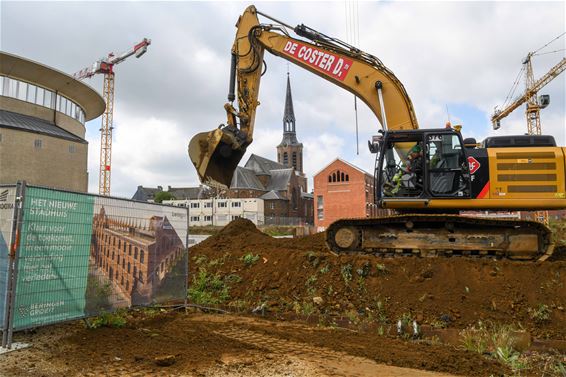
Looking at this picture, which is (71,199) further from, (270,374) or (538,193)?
(538,193)

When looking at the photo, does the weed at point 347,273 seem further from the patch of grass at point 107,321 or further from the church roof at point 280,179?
the church roof at point 280,179

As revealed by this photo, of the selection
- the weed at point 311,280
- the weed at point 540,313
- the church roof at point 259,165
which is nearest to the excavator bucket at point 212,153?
the weed at point 311,280

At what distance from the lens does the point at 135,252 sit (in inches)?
268

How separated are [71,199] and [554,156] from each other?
31.5ft

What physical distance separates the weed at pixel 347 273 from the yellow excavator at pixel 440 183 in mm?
1279

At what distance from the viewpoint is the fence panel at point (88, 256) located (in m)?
5.14


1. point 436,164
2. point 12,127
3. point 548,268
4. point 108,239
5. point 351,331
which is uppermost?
point 12,127

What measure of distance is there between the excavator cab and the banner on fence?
23.4 feet

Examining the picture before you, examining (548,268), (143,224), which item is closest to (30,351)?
(143,224)

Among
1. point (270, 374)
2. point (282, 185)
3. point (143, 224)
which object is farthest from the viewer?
point (282, 185)

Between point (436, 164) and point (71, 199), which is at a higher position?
point (436, 164)

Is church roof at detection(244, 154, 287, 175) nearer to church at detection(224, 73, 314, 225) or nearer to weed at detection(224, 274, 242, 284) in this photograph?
church at detection(224, 73, 314, 225)

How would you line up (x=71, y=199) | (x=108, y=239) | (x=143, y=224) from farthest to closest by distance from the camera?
1. (x=143, y=224)
2. (x=108, y=239)
3. (x=71, y=199)

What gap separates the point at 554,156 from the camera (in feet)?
31.2
